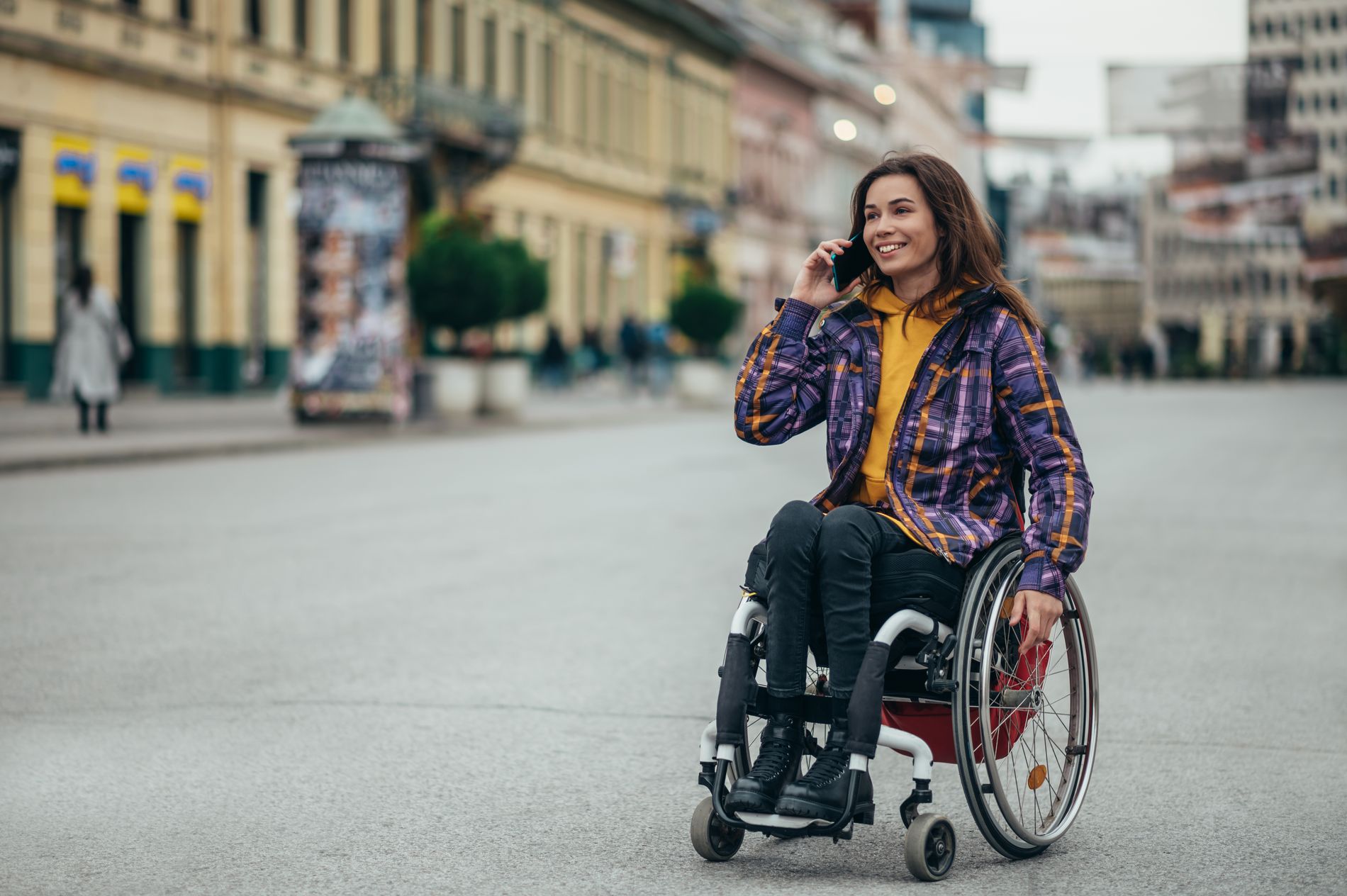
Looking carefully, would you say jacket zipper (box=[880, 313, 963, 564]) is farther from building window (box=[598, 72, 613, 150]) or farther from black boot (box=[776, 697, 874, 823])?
building window (box=[598, 72, 613, 150])

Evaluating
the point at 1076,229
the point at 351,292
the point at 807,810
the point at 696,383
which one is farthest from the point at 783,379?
the point at 1076,229

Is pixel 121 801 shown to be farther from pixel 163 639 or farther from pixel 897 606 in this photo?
pixel 163 639

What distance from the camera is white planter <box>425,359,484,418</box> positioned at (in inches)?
1129

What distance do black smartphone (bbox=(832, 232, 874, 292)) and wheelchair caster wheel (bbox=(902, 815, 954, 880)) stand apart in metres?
1.24

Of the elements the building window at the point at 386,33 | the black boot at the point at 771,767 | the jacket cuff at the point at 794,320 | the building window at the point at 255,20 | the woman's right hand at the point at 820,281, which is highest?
the building window at the point at 386,33

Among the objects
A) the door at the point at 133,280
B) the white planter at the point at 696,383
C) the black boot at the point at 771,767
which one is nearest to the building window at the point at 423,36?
the white planter at the point at 696,383

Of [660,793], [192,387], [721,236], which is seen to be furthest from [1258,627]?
[721,236]

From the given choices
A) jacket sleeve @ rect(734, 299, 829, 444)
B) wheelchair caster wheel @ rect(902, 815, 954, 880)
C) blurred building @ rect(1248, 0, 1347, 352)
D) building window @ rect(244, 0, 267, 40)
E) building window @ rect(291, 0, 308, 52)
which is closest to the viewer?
wheelchair caster wheel @ rect(902, 815, 954, 880)

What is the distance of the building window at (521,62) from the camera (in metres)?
47.5

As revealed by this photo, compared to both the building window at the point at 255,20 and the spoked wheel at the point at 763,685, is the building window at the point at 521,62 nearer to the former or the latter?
the building window at the point at 255,20

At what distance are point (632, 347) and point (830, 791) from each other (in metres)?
39.7

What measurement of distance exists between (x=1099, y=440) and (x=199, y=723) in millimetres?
21470

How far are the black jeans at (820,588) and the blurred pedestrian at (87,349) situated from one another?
1908 cm

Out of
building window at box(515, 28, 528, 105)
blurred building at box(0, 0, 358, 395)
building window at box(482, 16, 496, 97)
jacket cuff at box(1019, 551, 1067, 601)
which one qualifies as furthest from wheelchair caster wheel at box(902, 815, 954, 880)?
building window at box(515, 28, 528, 105)
